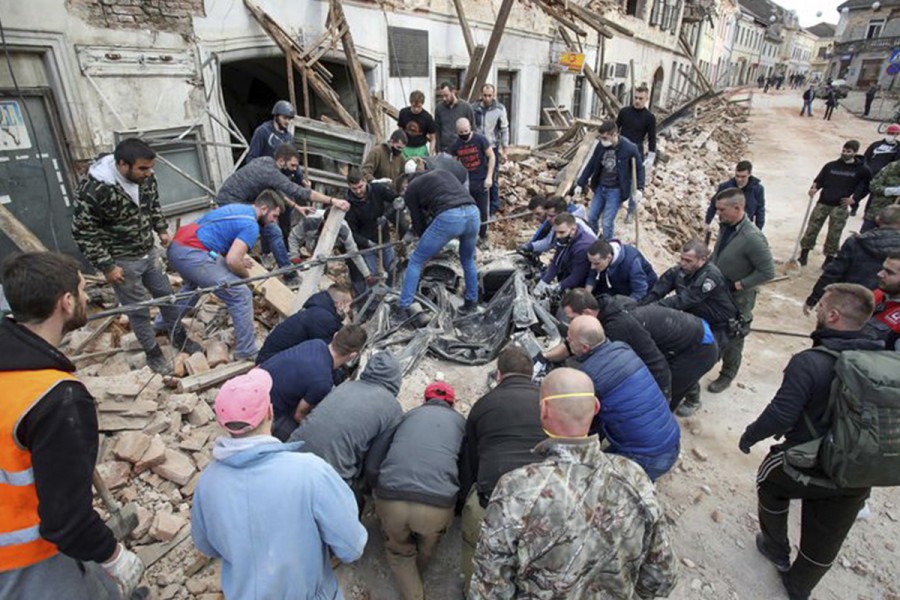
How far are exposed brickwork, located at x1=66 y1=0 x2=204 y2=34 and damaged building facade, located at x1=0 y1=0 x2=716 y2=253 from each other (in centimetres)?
1

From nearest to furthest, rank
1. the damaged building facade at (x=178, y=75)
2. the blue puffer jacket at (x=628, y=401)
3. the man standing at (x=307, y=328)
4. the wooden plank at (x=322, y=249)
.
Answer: the blue puffer jacket at (x=628, y=401) < the man standing at (x=307, y=328) < the wooden plank at (x=322, y=249) < the damaged building facade at (x=178, y=75)

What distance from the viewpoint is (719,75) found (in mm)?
43000

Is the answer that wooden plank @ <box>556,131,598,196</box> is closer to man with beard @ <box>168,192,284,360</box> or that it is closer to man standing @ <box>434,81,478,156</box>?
man standing @ <box>434,81,478,156</box>

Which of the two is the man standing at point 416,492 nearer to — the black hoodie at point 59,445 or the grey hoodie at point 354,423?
the grey hoodie at point 354,423

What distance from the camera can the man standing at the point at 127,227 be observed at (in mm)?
3750

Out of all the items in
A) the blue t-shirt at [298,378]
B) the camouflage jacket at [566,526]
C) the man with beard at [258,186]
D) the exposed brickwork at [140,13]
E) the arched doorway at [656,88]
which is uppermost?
the exposed brickwork at [140,13]

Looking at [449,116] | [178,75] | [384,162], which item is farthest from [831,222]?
[178,75]

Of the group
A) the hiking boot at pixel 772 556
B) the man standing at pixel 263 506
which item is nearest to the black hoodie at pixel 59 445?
the man standing at pixel 263 506

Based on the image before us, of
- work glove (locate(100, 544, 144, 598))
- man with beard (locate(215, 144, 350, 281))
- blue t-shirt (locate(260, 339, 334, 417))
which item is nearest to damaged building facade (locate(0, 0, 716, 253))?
man with beard (locate(215, 144, 350, 281))

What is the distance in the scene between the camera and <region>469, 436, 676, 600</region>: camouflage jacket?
1686mm

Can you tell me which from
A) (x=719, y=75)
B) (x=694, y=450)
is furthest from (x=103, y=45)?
(x=719, y=75)

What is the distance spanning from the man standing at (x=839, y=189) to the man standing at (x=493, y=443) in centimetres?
670

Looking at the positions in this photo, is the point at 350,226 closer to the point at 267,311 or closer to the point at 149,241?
the point at 267,311

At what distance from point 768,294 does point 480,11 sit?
8648 millimetres
